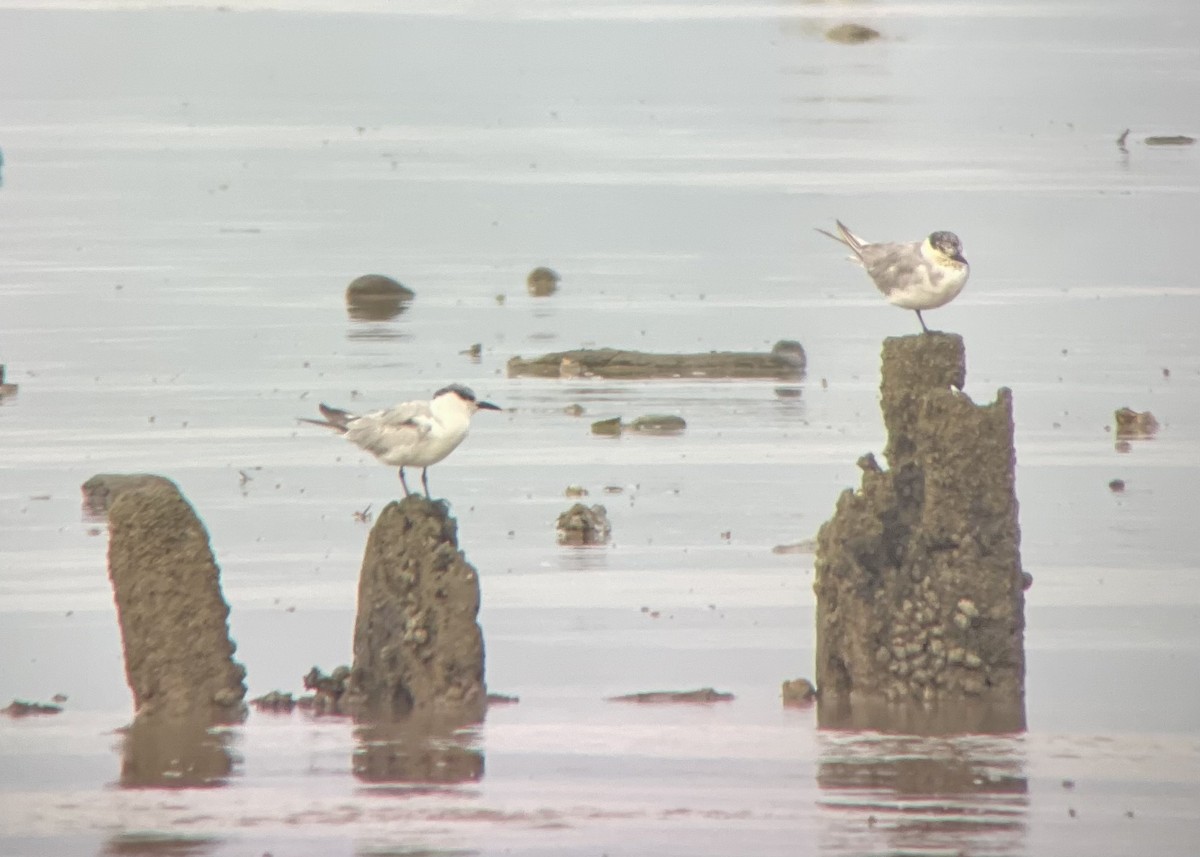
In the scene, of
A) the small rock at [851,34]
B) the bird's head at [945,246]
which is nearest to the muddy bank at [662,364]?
the bird's head at [945,246]

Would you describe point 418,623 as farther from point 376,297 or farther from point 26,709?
point 376,297

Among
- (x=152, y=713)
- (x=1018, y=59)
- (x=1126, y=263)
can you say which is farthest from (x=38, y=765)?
(x=1018, y=59)

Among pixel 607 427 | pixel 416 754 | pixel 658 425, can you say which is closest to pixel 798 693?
pixel 416 754

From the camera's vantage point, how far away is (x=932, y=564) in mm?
17000

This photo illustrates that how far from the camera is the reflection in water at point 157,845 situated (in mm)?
14484

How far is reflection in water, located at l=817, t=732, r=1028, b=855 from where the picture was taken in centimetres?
1453

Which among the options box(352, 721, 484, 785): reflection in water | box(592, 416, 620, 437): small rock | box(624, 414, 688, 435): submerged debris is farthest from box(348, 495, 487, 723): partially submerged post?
box(624, 414, 688, 435): submerged debris

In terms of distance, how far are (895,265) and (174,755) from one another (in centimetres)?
606

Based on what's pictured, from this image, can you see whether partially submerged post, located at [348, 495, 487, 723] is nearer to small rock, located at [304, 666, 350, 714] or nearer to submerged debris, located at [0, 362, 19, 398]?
small rock, located at [304, 666, 350, 714]

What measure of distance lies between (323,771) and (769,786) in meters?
2.26

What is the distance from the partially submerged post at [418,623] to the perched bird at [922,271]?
4.30 m

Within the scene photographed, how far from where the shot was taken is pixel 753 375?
30.7 m

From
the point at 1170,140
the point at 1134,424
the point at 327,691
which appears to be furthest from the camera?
the point at 1170,140

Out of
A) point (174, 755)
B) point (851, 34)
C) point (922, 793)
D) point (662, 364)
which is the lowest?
point (922, 793)
